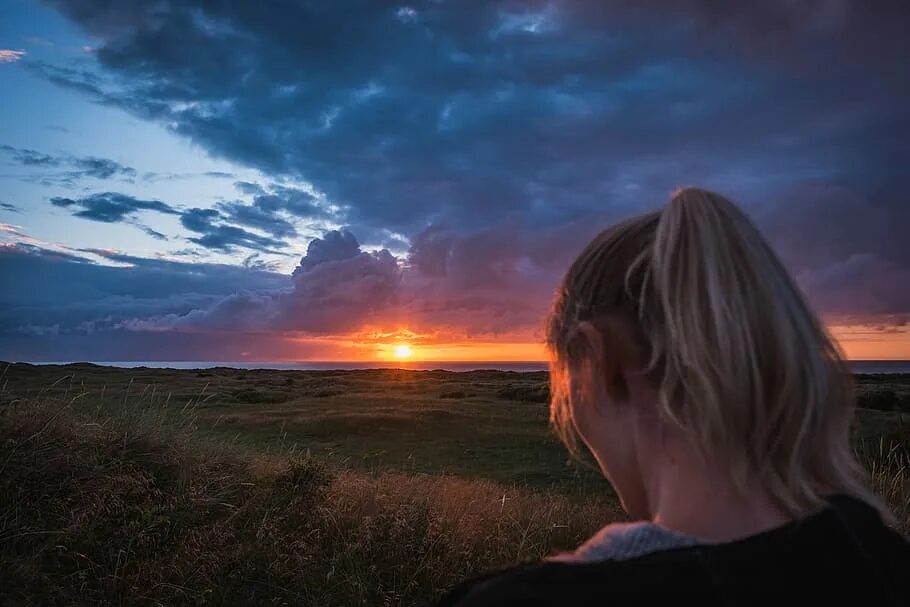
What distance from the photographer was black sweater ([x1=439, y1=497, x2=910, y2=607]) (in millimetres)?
1095

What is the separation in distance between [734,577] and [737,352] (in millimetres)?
413

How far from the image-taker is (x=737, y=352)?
4.17 feet

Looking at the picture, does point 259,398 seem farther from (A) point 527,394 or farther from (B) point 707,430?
(B) point 707,430

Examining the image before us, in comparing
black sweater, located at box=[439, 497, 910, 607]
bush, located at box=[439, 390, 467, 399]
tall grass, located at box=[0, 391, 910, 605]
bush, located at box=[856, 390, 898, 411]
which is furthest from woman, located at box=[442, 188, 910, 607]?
bush, located at box=[439, 390, 467, 399]

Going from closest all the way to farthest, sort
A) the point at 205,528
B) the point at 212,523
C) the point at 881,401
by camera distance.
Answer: the point at 205,528 → the point at 212,523 → the point at 881,401

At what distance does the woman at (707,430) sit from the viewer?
112cm

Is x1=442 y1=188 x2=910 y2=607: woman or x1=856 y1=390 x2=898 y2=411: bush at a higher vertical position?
x1=442 y1=188 x2=910 y2=607: woman

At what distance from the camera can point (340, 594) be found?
624 centimetres

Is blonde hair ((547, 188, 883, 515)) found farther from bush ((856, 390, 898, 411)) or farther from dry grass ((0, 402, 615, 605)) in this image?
bush ((856, 390, 898, 411))

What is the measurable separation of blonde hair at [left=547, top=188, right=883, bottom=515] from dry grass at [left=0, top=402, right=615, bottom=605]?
18.2ft

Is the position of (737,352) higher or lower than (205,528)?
higher

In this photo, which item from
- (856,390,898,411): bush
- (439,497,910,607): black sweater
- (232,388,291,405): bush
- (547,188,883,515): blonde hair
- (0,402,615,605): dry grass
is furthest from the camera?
(232,388,291,405): bush

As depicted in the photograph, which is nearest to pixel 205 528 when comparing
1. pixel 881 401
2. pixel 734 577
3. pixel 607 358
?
pixel 607 358

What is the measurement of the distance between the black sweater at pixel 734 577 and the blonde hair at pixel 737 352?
0.18m
